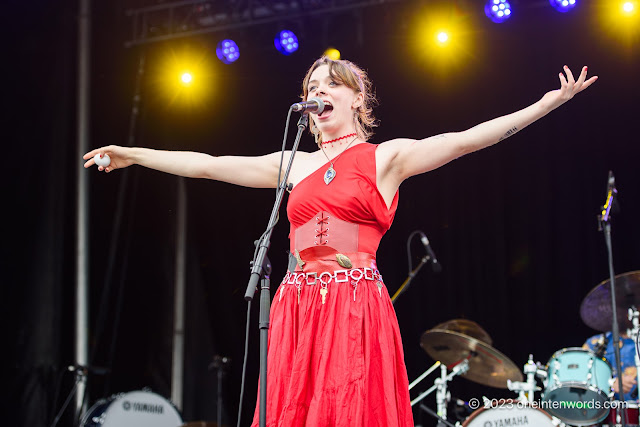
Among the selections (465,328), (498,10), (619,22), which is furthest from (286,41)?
(465,328)

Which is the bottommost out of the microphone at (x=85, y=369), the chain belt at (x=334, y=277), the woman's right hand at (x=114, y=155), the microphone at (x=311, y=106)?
the microphone at (x=85, y=369)

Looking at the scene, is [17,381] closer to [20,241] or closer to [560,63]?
[20,241]

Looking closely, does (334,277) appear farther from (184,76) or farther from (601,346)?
(184,76)

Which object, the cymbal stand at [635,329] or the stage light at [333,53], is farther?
the stage light at [333,53]

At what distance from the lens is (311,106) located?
103 inches

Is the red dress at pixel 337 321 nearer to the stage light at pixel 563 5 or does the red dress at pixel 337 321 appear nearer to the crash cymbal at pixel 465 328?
the crash cymbal at pixel 465 328

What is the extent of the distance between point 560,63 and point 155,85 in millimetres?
3689

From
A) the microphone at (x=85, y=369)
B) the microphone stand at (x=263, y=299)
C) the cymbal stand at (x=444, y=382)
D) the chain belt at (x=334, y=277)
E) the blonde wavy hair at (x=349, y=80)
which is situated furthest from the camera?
the microphone at (x=85, y=369)

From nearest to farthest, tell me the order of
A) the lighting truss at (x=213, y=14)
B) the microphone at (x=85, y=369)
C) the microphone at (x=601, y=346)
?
1. the microphone at (x=601, y=346)
2. the microphone at (x=85, y=369)
3. the lighting truss at (x=213, y=14)

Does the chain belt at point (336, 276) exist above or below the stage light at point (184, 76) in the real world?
below

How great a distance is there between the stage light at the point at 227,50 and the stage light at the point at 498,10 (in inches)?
88.8

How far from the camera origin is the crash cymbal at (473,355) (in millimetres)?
4590

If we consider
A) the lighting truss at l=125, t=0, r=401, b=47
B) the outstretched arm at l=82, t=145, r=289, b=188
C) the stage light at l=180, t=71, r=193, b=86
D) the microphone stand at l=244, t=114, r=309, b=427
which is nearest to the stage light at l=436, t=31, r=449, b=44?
the lighting truss at l=125, t=0, r=401, b=47

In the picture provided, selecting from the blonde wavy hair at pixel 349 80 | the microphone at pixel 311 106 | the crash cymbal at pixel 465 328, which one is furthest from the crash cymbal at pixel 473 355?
the microphone at pixel 311 106
